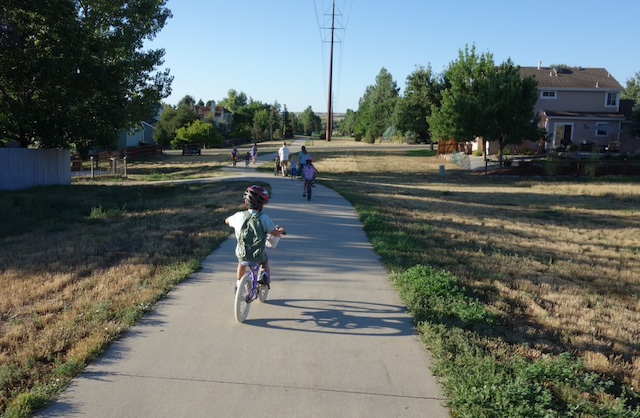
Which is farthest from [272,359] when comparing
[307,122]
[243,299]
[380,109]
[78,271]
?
[307,122]

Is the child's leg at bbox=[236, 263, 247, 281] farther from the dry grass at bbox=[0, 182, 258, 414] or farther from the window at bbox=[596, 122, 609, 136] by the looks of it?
the window at bbox=[596, 122, 609, 136]

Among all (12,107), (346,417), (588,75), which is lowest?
(346,417)

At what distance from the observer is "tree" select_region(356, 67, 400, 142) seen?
9500cm

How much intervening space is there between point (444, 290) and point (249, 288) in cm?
239

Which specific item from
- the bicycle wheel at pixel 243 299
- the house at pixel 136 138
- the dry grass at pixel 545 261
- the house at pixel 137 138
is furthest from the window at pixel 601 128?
the bicycle wheel at pixel 243 299

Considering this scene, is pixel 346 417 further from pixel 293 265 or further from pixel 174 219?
pixel 174 219

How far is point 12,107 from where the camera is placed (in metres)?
18.7

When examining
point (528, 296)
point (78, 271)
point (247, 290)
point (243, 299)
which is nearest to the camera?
point (243, 299)

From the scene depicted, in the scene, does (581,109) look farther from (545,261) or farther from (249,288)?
(249,288)

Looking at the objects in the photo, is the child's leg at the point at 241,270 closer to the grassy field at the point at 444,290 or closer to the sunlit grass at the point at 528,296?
the grassy field at the point at 444,290

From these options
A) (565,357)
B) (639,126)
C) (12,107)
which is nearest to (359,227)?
(565,357)

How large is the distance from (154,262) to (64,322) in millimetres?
2551

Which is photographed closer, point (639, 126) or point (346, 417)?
point (346, 417)

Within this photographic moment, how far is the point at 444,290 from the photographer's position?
6484 millimetres
